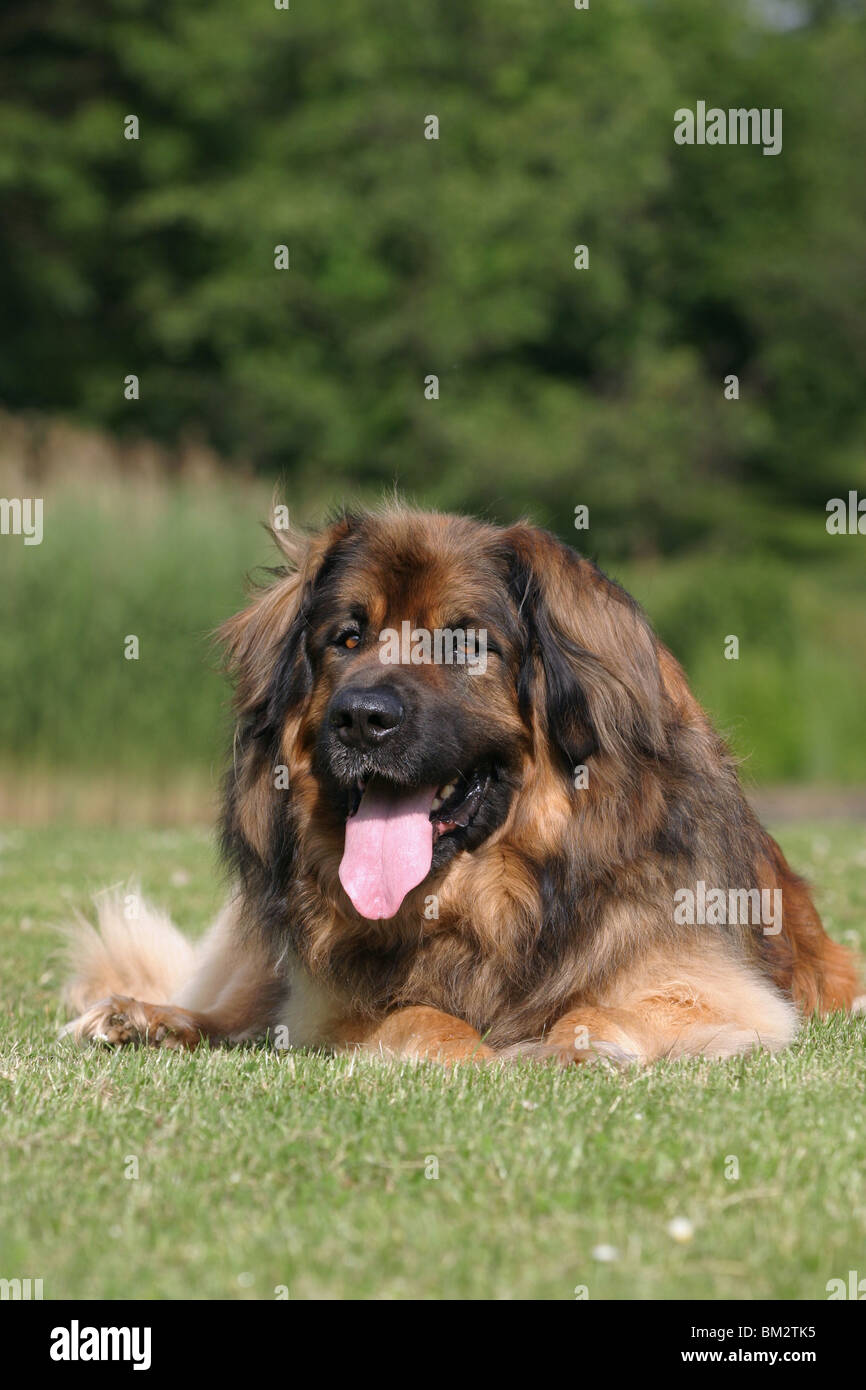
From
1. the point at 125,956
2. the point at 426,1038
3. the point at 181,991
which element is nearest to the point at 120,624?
the point at 125,956

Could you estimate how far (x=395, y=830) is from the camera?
4.86 m

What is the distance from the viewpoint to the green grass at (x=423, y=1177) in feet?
9.57

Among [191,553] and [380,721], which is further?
[191,553]

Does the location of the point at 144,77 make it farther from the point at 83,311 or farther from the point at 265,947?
the point at 265,947

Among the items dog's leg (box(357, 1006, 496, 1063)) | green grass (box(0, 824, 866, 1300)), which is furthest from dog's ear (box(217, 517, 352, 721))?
green grass (box(0, 824, 866, 1300))

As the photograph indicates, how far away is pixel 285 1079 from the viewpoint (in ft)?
14.3

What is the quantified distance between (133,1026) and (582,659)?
1941mm

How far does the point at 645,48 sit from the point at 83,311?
13.5 meters

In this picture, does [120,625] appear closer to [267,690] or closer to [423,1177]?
[267,690]

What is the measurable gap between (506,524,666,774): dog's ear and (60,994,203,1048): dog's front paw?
1.66 metres

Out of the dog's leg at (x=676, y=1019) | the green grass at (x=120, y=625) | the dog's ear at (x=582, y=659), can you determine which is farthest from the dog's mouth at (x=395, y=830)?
the green grass at (x=120, y=625)

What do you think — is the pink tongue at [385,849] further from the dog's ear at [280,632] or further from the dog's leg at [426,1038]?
the dog's ear at [280,632]
